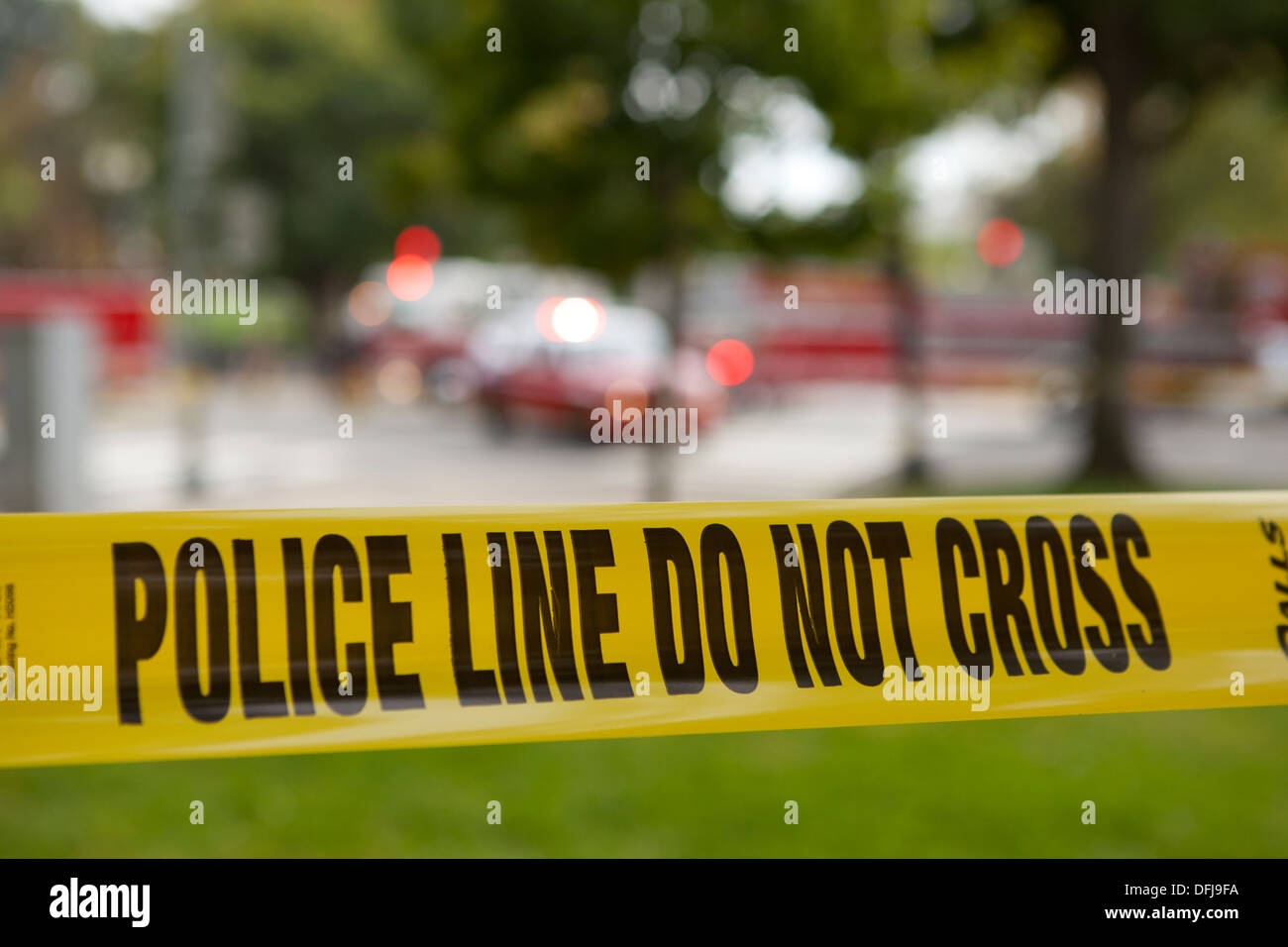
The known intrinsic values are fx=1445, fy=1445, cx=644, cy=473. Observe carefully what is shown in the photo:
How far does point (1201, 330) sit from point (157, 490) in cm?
2245

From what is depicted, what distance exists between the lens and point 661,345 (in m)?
19.7

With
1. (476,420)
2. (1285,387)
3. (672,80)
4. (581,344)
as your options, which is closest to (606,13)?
(672,80)

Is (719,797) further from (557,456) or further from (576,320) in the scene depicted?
(576,320)

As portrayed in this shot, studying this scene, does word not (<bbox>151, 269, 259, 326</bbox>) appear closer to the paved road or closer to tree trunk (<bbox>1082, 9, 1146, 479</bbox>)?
the paved road

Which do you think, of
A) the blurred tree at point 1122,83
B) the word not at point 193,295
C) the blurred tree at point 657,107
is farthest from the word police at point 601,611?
the blurred tree at point 1122,83

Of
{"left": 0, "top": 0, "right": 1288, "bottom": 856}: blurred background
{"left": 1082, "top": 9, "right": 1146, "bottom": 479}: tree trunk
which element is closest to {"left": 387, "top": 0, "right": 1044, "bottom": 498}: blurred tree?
{"left": 0, "top": 0, "right": 1288, "bottom": 856}: blurred background

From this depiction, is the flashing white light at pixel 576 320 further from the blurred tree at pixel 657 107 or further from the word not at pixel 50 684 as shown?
the word not at pixel 50 684

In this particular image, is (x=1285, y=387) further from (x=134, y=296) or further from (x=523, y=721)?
(x=523, y=721)

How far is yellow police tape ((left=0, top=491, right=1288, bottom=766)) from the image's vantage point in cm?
251

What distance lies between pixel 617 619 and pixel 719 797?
2.52m

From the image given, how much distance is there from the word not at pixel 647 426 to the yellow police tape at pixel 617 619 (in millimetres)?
7242

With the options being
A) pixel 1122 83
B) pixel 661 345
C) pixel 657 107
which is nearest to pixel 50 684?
A: pixel 657 107

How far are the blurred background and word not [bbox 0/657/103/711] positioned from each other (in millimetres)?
2128

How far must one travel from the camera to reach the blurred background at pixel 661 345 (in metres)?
4.97
